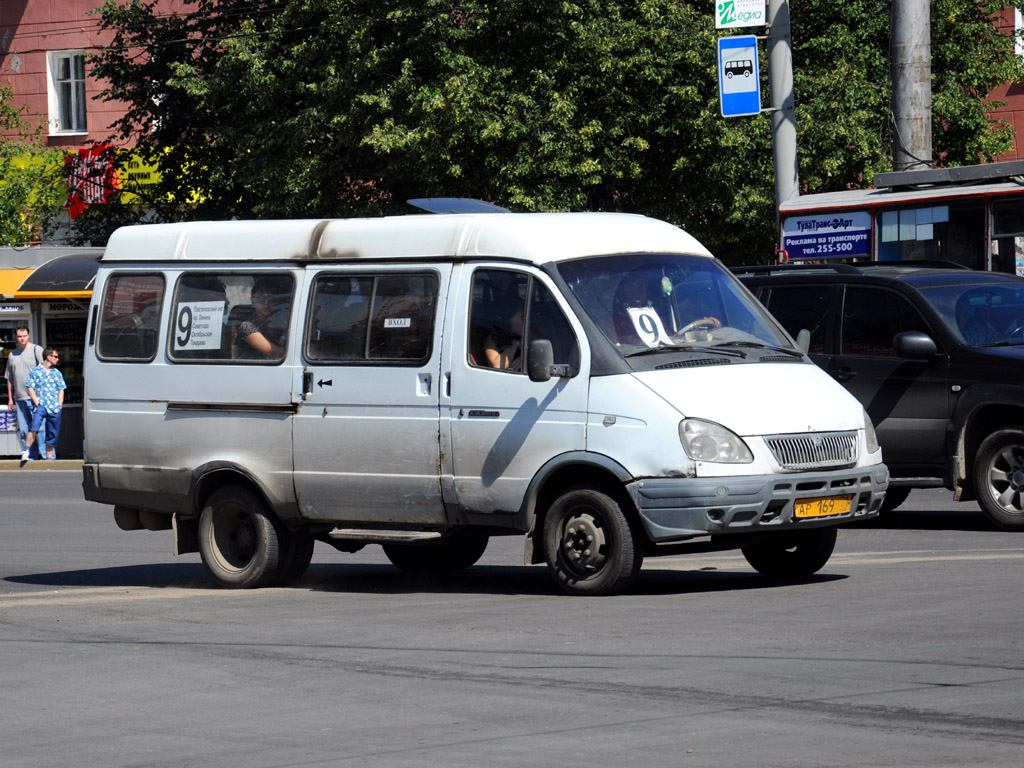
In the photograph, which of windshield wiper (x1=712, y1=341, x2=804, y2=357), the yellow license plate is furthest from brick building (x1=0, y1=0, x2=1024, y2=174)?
the yellow license plate

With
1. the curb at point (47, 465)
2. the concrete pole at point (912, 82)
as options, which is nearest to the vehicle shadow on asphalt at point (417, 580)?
the concrete pole at point (912, 82)

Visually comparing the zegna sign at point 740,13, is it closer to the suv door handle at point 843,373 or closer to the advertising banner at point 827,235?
the advertising banner at point 827,235

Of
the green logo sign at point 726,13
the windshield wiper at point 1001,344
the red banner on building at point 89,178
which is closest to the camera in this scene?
the windshield wiper at point 1001,344

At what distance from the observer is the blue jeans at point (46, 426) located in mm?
27094

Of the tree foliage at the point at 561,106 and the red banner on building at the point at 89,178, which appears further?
the red banner on building at the point at 89,178

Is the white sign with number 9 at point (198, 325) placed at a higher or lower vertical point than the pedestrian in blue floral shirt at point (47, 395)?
higher

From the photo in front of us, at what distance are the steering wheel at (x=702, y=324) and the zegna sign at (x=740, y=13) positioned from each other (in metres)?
12.8

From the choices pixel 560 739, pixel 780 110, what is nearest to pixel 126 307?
pixel 560 739

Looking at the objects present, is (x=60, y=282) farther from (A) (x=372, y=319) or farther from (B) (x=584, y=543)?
(B) (x=584, y=543)

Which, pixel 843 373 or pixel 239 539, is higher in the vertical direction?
pixel 843 373

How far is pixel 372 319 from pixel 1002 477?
513cm

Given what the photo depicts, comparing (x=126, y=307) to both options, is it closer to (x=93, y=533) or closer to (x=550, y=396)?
(x=550, y=396)

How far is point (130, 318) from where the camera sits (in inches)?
464

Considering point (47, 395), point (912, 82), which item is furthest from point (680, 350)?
point (47, 395)
